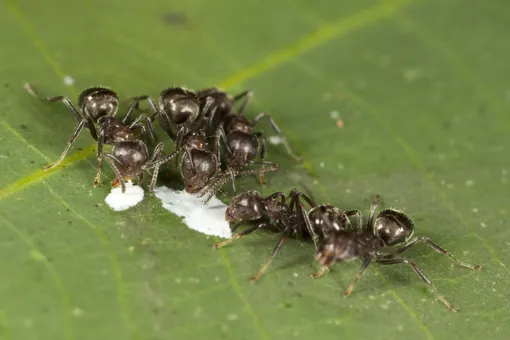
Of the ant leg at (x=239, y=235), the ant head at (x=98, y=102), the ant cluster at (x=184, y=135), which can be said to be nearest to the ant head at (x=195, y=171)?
the ant cluster at (x=184, y=135)

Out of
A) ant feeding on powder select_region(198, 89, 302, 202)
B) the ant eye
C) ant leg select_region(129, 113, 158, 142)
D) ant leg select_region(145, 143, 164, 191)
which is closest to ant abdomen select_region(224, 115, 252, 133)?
ant feeding on powder select_region(198, 89, 302, 202)

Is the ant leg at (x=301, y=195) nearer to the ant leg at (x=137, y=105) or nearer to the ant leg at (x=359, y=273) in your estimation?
the ant leg at (x=359, y=273)

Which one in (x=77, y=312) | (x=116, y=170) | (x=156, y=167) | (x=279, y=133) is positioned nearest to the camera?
(x=77, y=312)

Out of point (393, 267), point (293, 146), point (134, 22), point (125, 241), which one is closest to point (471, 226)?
point (393, 267)

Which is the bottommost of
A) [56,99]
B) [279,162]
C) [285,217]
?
[279,162]

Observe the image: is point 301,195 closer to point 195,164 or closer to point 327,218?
point 327,218

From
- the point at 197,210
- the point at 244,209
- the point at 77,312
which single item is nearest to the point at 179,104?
the point at 197,210

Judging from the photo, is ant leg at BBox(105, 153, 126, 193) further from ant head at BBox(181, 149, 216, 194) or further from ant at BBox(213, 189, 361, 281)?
ant at BBox(213, 189, 361, 281)
